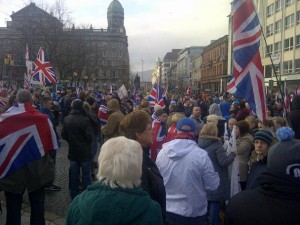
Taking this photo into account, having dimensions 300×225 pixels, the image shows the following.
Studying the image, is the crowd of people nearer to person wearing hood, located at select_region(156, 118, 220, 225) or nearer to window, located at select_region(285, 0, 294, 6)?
person wearing hood, located at select_region(156, 118, 220, 225)

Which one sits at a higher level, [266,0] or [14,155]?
[266,0]

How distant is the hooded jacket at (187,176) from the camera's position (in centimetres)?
402

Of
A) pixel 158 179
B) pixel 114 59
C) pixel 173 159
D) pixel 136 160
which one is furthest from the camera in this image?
pixel 114 59

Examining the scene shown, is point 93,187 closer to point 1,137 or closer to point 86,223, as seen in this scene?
point 86,223

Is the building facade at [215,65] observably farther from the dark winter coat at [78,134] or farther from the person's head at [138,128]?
the person's head at [138,128]

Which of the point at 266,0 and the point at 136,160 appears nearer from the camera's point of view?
the point at 136,160

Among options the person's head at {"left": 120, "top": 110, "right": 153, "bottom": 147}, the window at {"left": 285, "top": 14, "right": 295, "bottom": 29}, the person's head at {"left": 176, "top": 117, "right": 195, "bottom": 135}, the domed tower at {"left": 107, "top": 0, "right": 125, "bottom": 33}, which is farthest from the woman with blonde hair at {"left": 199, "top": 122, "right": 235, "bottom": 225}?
the domed tower at {"left": 107, "top": 0, "right": 125, "bottom": 33}

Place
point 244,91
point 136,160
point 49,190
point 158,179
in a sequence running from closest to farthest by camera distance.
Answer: point 136,160 < point 158,179 < point 244,91 < point 49,190

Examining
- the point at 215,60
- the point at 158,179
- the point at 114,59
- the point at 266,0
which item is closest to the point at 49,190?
the point at 158,179

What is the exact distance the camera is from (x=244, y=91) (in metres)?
5.32

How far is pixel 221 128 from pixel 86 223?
873 centimetres

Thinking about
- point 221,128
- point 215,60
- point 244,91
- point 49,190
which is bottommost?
point 49,190

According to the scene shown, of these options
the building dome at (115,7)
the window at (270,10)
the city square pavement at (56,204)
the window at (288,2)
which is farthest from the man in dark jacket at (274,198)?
the building dome at (115,7)

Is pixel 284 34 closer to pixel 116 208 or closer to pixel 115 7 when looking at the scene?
pixel 116 208
